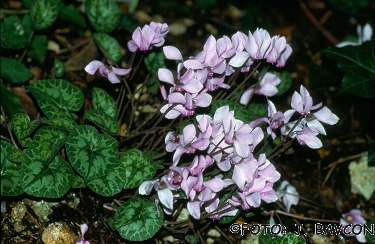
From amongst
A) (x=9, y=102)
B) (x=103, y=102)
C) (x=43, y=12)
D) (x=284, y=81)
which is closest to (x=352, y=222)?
(x=284, y=81)

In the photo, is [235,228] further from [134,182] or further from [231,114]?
[231,114]

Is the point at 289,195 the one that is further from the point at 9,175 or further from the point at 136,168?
the point at 9,175

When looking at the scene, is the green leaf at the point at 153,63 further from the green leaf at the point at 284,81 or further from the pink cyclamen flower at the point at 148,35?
the green leaf at the point at 284,81

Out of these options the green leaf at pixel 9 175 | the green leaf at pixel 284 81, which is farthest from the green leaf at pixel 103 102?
the green leaf at pixel 284 81

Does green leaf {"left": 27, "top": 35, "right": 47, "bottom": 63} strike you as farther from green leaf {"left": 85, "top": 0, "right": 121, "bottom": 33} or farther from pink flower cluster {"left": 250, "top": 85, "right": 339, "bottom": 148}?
pink flower cluster {"left": 250, "top": 85, "right": 339, "bottom": 148}

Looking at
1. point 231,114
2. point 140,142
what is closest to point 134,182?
point 140,142
